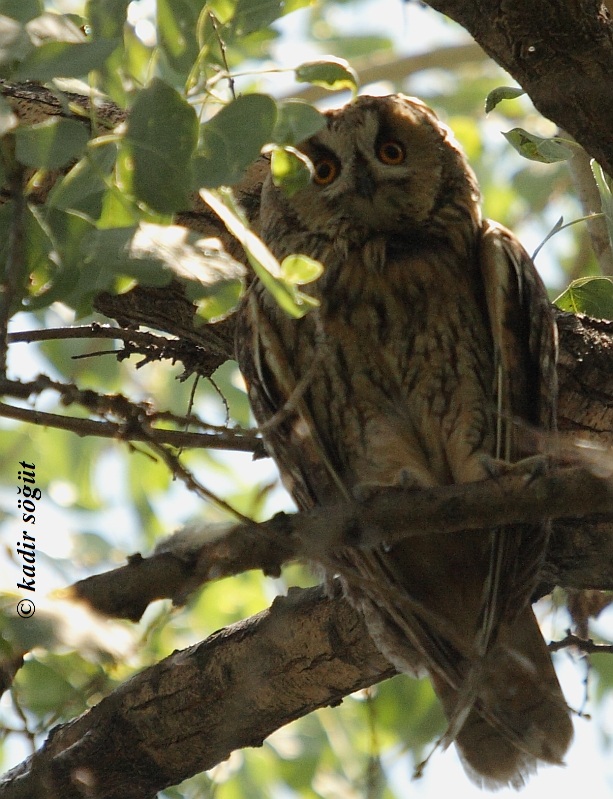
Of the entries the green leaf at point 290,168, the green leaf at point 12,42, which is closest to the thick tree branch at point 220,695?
the green leaf at point 290,168

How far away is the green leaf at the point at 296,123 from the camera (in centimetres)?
142

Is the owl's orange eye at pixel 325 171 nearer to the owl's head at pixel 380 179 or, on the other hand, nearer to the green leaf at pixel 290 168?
the owl's head at pixel 380 179

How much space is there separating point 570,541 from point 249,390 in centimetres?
82

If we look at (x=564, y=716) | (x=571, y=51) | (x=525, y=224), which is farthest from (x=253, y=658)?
(x=525, y=224)

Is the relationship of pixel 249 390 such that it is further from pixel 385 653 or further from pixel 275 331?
pixel 385 653

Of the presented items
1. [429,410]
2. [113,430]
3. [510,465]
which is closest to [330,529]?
[113,430]

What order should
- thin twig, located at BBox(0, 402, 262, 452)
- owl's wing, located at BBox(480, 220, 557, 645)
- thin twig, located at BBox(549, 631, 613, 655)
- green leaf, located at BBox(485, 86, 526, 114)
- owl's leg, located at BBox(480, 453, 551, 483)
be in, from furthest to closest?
thin twig, located at BBox(549, 631, 613, 655)
owl's wing, located at BBox(480, 220, 557, 645)
green leaf, located at BBox(485, 86, 526, 114)
owl's leg, located at BBox(480, 453, 551, 483)
thin twig, located at BBox(0, 402, 262, 452)

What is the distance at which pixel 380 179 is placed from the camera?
2426 millimetres

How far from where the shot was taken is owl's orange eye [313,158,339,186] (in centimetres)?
251

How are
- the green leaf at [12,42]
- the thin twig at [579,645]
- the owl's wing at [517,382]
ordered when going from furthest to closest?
the thin twig at [579,645] → the owl's wing at [517,382] → the green leaf at [12,42]

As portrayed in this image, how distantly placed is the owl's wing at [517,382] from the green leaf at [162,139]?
1.09 meters

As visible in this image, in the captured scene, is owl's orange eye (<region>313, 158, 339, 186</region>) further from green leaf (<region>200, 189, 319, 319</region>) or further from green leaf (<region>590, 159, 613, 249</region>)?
green leaf (<region>200, 189, 319, 319</region>)

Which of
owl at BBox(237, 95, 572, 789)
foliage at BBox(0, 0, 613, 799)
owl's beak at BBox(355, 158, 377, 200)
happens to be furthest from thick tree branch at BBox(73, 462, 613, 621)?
owl's beak at BBox(355, 158, 377, 200)

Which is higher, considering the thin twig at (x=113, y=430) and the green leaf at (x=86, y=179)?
the green leaf at (x=86, y=179)
